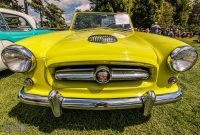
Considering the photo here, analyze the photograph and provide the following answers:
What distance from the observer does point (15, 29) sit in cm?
486

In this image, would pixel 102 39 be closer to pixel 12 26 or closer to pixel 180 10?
pixel 12 26

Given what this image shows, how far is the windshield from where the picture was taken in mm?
3754

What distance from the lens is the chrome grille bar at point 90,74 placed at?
2.19 m

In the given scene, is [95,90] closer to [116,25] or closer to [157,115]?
[157,115]

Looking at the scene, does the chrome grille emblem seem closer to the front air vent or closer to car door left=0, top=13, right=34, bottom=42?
the front air vent

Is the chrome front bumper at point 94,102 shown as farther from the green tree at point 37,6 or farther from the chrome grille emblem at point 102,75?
the green tree at point 37,6

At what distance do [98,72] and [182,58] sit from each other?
944 millimetres

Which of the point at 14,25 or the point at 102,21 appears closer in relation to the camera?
the point at 102,21

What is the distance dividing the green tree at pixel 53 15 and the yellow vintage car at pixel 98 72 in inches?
1021

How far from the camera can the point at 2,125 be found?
2596 mm

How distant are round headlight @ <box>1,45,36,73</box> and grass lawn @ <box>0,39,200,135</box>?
815mm

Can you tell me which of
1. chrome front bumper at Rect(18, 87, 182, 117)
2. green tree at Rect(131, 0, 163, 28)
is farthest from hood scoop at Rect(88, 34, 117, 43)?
green tree at Rect(131, 0, 163, 28)

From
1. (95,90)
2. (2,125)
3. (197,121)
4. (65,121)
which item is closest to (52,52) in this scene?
(95,90)

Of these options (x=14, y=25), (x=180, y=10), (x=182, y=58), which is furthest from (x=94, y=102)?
(x=180, y=10)
